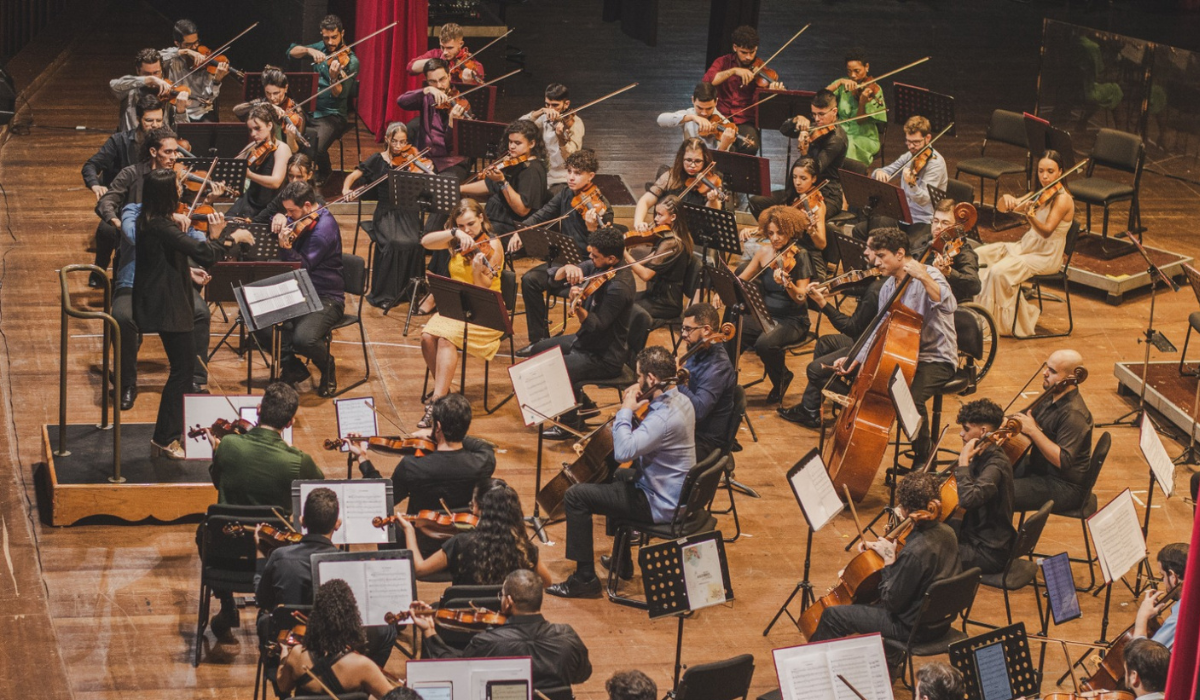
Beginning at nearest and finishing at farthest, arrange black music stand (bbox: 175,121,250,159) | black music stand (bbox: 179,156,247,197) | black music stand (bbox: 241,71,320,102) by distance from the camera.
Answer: black music stand (bbox: 179,156,247,197) < black music stand (bbox: 175,121,250,159) < black music stand (bbox: 241,71,320,102)

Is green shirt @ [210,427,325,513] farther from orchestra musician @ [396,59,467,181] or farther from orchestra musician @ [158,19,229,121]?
orchestra musician @ [158,19,229,121]

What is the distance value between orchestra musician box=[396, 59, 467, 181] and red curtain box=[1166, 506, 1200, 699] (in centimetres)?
929

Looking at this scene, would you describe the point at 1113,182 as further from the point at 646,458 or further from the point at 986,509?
the point at 646,458

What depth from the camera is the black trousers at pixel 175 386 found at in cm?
750

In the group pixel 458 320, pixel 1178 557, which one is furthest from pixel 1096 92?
pixel 1178 557

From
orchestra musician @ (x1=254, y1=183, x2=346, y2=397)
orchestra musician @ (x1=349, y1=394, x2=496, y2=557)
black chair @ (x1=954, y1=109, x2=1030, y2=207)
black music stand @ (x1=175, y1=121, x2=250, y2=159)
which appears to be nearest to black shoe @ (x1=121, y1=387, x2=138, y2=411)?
orchestra musician @ (x1=254, y1=183, x2=346, y2=397)

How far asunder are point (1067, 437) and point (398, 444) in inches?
129

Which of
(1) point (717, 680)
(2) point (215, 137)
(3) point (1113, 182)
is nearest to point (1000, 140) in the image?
(3) point (1113, 182)

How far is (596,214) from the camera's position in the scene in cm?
957

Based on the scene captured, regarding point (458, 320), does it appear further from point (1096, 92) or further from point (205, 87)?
point (1096, 92)

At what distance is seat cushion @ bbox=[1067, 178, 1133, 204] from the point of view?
1117 centimetres

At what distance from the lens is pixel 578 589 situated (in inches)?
274

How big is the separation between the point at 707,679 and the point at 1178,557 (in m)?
→ 2.10

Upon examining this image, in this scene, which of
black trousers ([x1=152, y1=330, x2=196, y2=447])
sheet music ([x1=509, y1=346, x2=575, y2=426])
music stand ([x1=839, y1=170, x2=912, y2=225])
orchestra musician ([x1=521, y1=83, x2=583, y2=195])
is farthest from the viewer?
orchestra musician ([x1=521, y1=83, x2=583, y2=195])
